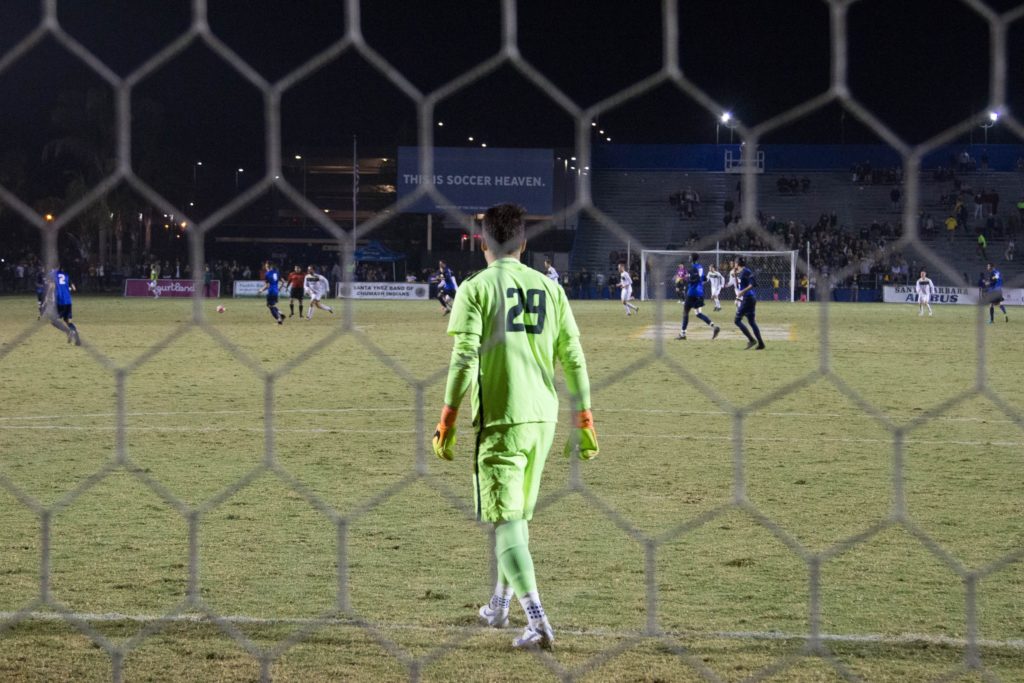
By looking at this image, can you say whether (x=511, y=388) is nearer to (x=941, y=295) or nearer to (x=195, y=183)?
(x=941, y=295)

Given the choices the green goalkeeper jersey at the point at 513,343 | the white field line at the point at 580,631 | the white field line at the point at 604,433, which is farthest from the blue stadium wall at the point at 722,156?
the white field line at the point at 580,631

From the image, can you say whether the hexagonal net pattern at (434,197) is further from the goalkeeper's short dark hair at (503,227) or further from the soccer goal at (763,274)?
the soccer goal at (763,274)

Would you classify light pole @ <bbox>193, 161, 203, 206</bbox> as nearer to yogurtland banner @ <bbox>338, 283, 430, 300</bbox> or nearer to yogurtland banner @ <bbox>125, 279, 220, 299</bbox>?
yogurtland banner @ <bbox>125, 279, 220, 299</bbox>

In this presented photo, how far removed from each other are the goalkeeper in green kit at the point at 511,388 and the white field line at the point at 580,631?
0.99ft

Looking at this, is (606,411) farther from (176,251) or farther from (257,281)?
(176,251)

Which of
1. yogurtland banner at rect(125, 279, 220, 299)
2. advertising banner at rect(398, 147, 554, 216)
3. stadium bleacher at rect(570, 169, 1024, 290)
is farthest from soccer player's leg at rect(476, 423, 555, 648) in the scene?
advertising banner at rect(398, 147, 554, 216)

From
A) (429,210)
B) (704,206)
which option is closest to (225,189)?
(429,210)

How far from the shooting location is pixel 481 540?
5.32 meters

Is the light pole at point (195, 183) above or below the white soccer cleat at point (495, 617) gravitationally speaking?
above

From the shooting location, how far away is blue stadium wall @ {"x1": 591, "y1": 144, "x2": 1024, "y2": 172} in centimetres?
3703

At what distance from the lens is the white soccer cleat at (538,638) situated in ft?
12.5

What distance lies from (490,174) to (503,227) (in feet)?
132

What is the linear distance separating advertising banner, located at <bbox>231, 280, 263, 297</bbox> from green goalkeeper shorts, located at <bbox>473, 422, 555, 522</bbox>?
40.1 metres

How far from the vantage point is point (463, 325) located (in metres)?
3.84
